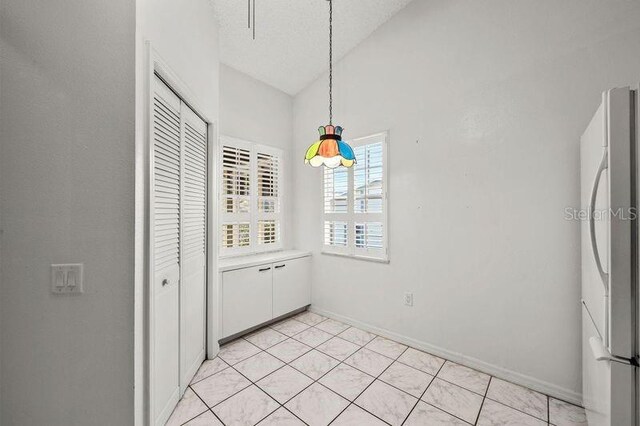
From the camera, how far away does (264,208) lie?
3.55 meters

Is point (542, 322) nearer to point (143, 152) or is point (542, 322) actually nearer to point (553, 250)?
point (553, 250)

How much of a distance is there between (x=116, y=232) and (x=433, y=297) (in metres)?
2.54

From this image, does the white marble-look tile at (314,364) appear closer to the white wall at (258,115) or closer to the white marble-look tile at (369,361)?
the white marble-look tile at (369,361)

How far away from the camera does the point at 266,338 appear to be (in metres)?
2.89

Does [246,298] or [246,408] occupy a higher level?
[246,298]

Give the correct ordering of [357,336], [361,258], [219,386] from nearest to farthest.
Answer: 1. [219,386]
2. [357,336]
3. [361,258]

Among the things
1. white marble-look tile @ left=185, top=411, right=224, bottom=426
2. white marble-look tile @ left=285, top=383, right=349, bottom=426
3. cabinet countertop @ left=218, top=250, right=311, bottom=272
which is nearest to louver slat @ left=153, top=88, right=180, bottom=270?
cabinet countertop @ left=218, top=250, right=311, bottom=272

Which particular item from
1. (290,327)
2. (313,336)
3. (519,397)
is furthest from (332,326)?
(519,397)

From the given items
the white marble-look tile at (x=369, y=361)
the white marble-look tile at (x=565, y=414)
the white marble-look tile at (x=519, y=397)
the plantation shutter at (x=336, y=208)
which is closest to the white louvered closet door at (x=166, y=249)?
the white marble-look tile at (x=369, y=361)

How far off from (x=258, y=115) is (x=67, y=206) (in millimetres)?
2702

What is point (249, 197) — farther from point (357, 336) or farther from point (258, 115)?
point (357, 336)

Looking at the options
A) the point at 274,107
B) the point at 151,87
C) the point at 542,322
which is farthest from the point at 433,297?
the point at 274,107

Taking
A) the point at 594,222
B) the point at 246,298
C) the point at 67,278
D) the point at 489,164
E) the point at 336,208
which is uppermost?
the point at 489,164

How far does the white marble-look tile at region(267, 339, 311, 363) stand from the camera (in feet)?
8.24
